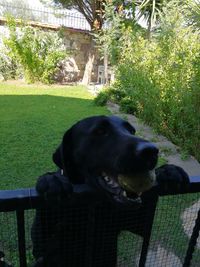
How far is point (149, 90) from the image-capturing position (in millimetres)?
6223

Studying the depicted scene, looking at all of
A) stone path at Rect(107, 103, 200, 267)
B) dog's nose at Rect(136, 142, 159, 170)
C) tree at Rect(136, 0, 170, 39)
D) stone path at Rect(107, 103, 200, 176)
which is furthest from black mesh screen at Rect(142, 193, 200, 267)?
tree at Rect(136, 0, 170, 39)

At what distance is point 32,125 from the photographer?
22.2 feet

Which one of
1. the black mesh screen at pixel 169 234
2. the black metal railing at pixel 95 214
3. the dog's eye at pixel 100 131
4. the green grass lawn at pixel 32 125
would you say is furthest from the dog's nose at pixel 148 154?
the green grass lawn at pixel 32 125

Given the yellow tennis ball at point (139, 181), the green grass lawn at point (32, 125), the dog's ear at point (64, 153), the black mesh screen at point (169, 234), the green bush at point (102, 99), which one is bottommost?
the green grass lawn at point (32, 125)

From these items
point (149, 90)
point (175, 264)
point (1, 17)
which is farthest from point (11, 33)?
point (175, 264)

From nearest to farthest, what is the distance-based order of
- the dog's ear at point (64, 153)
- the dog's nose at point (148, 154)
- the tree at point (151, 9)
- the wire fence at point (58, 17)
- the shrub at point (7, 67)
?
1. the dog's nose at point (148, 154)
2. the dog's ear at point (64, 153)
3. the shrub at point (7, 67)
4. the tree at point (151, 9)
5. the wire fence at point (58, 17)

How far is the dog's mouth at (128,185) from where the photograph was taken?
1009mm

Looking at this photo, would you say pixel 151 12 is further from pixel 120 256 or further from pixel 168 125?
pixel 120 256

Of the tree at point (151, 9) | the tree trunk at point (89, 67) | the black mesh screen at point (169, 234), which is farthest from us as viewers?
the tree trunk at point (89, 67)

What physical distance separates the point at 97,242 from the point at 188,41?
560 centimetres

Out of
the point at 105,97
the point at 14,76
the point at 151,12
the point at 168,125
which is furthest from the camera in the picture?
the point at 151,12

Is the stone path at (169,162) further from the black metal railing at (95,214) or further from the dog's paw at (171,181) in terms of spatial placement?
the dog's paw at (171,181)

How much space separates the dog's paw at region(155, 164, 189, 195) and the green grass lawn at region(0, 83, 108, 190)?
9.75ft

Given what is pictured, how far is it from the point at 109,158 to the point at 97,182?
0.34 ft
